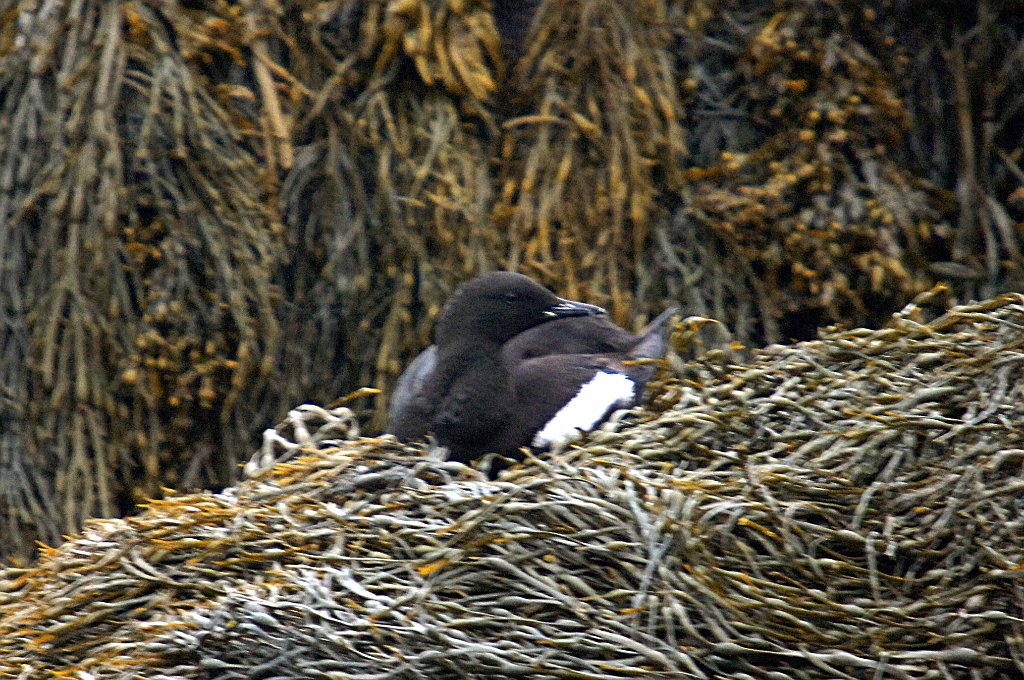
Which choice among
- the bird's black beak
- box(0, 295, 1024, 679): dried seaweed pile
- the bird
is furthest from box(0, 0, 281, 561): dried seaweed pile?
box(0, 295, 1024, 679): dried seaweed pile

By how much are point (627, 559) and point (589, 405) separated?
0.76 meters

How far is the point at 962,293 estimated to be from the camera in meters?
3.39

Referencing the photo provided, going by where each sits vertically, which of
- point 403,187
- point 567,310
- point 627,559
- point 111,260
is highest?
point 403,187

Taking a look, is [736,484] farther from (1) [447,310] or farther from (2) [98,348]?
(2) [98,348]

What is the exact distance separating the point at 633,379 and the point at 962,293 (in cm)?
136

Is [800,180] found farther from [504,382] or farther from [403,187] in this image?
[504,382]

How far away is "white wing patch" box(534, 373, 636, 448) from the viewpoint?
2365mm

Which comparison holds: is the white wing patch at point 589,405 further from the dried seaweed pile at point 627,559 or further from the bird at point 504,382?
the dried seaweed pile at point 627,559

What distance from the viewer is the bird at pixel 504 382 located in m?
2.46

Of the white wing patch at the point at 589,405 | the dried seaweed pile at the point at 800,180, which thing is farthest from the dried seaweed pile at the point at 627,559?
the dried seaweed pile at the point at 800,180

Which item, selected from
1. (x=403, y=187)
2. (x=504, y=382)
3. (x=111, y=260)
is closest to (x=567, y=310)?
(x=504, y=382)

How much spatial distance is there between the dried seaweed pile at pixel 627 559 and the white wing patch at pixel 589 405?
1.01 ft

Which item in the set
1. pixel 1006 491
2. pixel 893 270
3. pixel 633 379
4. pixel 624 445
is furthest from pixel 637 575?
pixel 893 270

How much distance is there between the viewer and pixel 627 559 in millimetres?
1703
